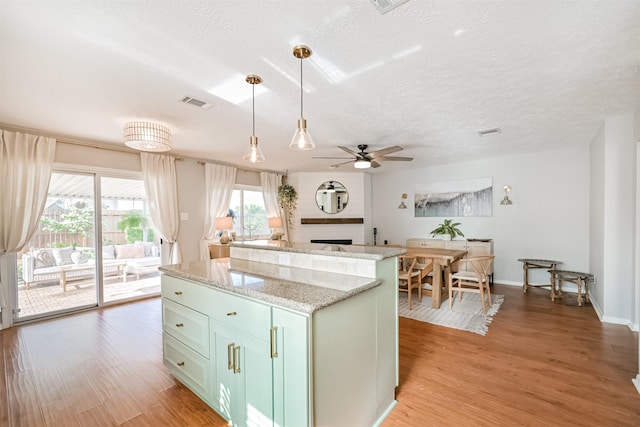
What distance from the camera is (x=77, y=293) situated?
3.98 m

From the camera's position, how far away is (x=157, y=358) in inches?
101

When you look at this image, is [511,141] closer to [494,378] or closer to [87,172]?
[494,378]

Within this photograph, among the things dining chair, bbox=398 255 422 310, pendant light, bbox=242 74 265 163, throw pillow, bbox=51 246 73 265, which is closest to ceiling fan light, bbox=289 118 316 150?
pendant light, bbox=242 74 265 163

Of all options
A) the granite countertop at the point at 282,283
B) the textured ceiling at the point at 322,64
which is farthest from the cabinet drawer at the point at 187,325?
the textured ceiling at the point at 322,64

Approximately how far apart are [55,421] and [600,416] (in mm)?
3551

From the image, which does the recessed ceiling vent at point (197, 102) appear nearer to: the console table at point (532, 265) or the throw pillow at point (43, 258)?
the throw pillow at point (43, 258)

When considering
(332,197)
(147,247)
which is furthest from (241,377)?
(332,197)

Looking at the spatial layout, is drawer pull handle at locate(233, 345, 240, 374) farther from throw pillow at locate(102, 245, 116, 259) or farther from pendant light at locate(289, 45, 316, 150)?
throw pillow at locate(102, 245, 116, 259)

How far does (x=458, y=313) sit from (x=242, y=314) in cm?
322

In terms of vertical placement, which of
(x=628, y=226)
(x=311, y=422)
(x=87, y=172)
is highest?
(x=87, y=172)

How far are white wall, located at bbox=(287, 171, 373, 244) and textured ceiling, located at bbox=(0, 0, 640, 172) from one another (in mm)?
3094

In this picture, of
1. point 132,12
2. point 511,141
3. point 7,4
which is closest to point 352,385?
point 132,12

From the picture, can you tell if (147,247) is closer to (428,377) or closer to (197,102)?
(197,102)

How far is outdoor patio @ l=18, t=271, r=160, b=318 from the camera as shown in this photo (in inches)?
141
